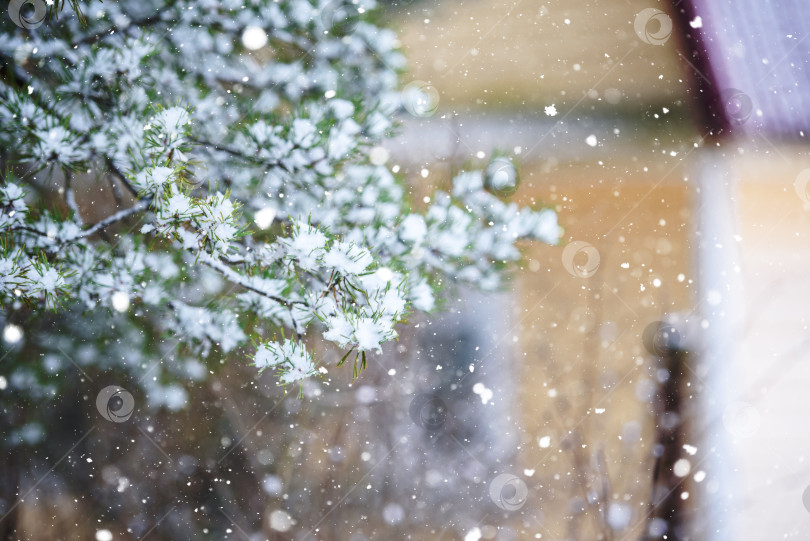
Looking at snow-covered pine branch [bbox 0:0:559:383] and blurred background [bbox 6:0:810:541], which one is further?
blurred background [bbox 6:0:810:541]

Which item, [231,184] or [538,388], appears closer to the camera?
[231,184]

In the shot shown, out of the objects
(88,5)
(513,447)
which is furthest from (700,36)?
(88,5)

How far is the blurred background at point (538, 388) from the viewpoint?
163cm

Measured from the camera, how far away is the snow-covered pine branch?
2.89 ft

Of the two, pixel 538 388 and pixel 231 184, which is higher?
pixel 231 184

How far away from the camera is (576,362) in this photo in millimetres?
1661

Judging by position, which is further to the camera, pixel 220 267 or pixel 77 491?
pixel 77 491

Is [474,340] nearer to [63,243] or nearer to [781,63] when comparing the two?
[63,243]

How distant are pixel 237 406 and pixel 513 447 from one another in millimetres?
919

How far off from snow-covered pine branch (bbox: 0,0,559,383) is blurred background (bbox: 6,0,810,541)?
0.16 metres

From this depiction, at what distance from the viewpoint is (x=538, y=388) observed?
166cm

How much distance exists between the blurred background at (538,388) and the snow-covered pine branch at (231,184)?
0.16 m

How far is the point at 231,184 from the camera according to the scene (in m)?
1.31

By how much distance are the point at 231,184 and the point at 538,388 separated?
3.75 feet
